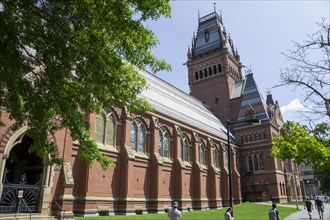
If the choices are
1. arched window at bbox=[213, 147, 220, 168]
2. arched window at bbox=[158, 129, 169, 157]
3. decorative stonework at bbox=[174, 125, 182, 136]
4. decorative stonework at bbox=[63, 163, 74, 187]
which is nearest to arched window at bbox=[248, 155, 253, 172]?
arched window at bbox=[213, 147, 220, 168]

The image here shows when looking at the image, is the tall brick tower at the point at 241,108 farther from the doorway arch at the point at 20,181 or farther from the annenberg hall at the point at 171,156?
the doorway arch at the point at 20,181

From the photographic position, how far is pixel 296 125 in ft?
57.6

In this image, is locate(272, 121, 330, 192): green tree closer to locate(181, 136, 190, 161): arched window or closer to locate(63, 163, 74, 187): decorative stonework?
locate(63, 163, 74, 187): decorative stonework

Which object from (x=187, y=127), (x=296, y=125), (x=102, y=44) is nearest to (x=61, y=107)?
(x=102, y=44)

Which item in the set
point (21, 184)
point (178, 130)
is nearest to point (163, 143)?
point (178, 130)

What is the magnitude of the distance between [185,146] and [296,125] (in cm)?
1897

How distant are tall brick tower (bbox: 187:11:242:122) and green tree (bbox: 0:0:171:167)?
47252mm

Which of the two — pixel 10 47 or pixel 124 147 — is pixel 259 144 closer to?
pixel 124 147

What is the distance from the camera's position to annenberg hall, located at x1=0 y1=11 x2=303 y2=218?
58.8 ft

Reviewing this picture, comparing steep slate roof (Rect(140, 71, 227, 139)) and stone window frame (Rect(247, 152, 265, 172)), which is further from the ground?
steep slate roof (Rect(140, 71, 227, 139))

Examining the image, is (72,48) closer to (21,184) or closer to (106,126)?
(21,184)

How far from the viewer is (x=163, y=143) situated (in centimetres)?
3133

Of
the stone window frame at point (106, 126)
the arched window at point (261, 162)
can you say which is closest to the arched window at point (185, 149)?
the stone window frame at point (106, 126)

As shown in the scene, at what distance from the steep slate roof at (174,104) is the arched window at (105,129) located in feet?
21.4
